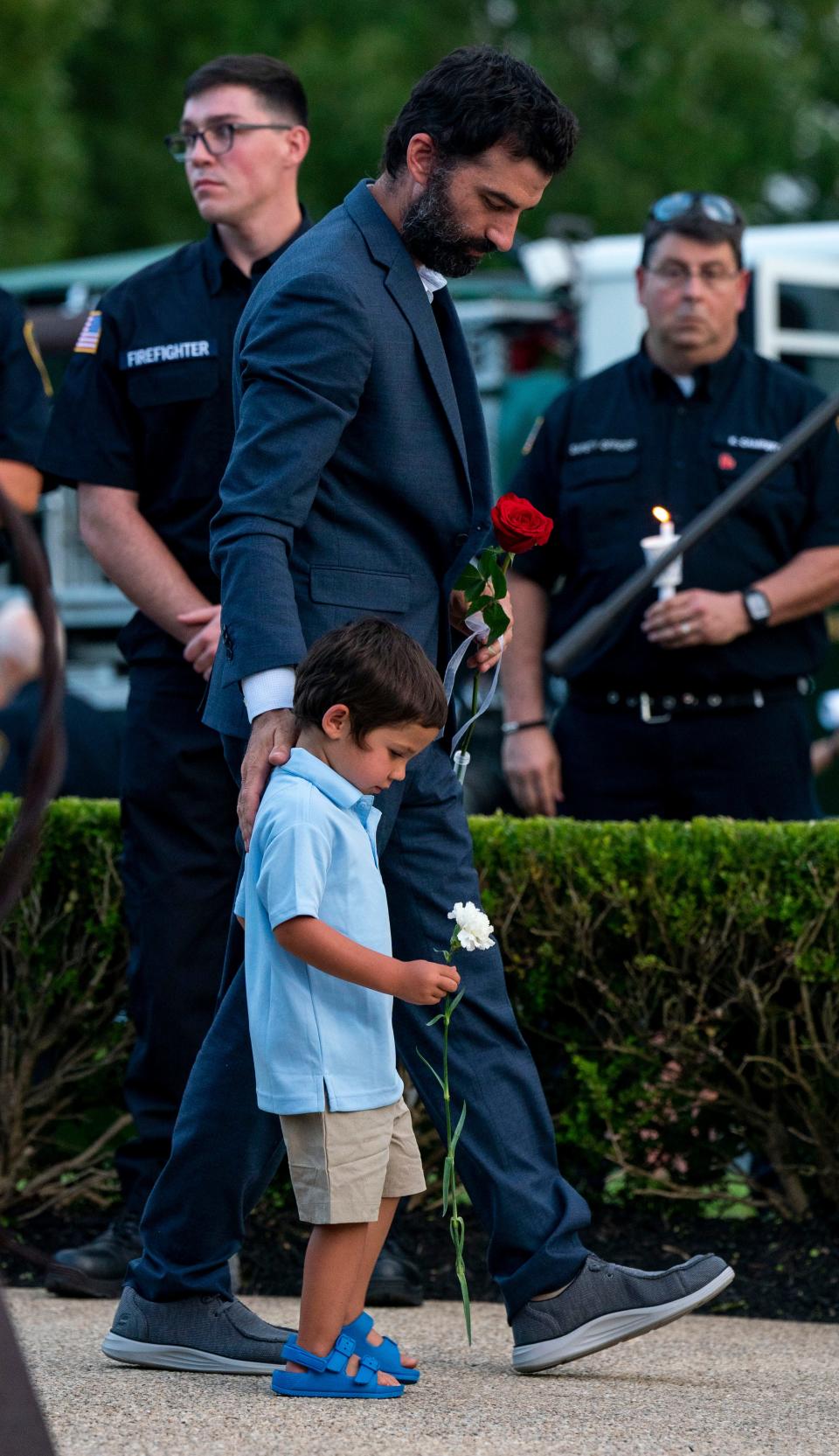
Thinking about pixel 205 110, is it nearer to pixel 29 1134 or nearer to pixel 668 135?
pixel 29 1134

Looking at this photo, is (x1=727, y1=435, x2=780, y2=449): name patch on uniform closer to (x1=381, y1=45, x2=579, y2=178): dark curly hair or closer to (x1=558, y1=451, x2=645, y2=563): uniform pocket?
(x1=558, y1=451, x2=645, y2=563): uniform pocket

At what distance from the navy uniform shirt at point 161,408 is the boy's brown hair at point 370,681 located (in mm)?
1236

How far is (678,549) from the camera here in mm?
4871

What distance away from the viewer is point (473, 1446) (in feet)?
9.50

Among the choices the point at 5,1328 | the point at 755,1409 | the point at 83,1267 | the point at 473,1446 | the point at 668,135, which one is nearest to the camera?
the point at 5,1328

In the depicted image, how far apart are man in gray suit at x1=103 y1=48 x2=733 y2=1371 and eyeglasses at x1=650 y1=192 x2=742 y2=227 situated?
1.93 m

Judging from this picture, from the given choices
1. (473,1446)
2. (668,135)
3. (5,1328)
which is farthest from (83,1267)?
(668,135)

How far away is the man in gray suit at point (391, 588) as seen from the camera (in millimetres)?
3262

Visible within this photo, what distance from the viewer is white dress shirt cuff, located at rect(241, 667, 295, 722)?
3.20 metres

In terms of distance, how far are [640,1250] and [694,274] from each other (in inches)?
92.9

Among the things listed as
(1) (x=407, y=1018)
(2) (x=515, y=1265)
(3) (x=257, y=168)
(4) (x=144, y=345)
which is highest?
(3) (x=257, y=168)

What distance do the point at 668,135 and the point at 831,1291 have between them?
16.8 metres

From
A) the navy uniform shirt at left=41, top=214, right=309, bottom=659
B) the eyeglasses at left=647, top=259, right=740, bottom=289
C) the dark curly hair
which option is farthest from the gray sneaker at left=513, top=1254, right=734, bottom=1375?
the eyeglasses at left=647, top=259, right=740, bottom=289

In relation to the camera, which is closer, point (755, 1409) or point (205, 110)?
point (755, 1409)
